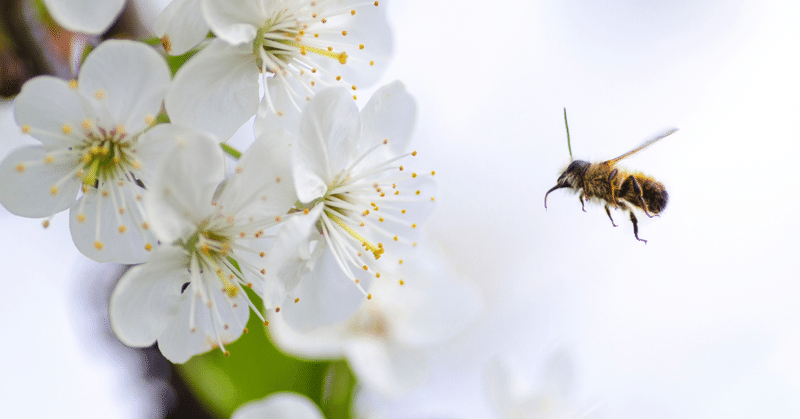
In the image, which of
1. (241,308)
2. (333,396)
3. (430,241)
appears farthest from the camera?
(430,241)

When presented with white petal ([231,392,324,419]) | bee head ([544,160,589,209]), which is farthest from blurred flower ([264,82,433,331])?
bee head ([544,160,589,209])

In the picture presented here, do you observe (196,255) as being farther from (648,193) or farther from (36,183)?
(648,193)

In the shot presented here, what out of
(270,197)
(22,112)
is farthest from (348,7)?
(22,112)

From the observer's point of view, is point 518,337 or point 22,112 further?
point 518,337

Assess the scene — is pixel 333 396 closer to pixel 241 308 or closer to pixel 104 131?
Answer: pixel 241 308

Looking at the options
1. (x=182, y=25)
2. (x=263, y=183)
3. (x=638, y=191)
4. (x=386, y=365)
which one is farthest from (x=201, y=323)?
(x=638, y=191)

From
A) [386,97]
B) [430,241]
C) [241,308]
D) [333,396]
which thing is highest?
[386,97]

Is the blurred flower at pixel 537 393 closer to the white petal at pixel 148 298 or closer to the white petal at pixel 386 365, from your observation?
the white petal at pixel 386 365

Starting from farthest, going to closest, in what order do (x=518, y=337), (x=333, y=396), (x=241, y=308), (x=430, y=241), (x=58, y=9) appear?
(x=518, y=337) < (x=430, y=241) < (x=333, y=396) < (x=241, y=308) < (x=58, y=9)

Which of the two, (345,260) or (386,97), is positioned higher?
(386,97)

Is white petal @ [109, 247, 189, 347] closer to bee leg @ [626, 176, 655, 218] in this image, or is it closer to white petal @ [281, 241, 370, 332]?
white petal @ [281, 241, 370, 332]
